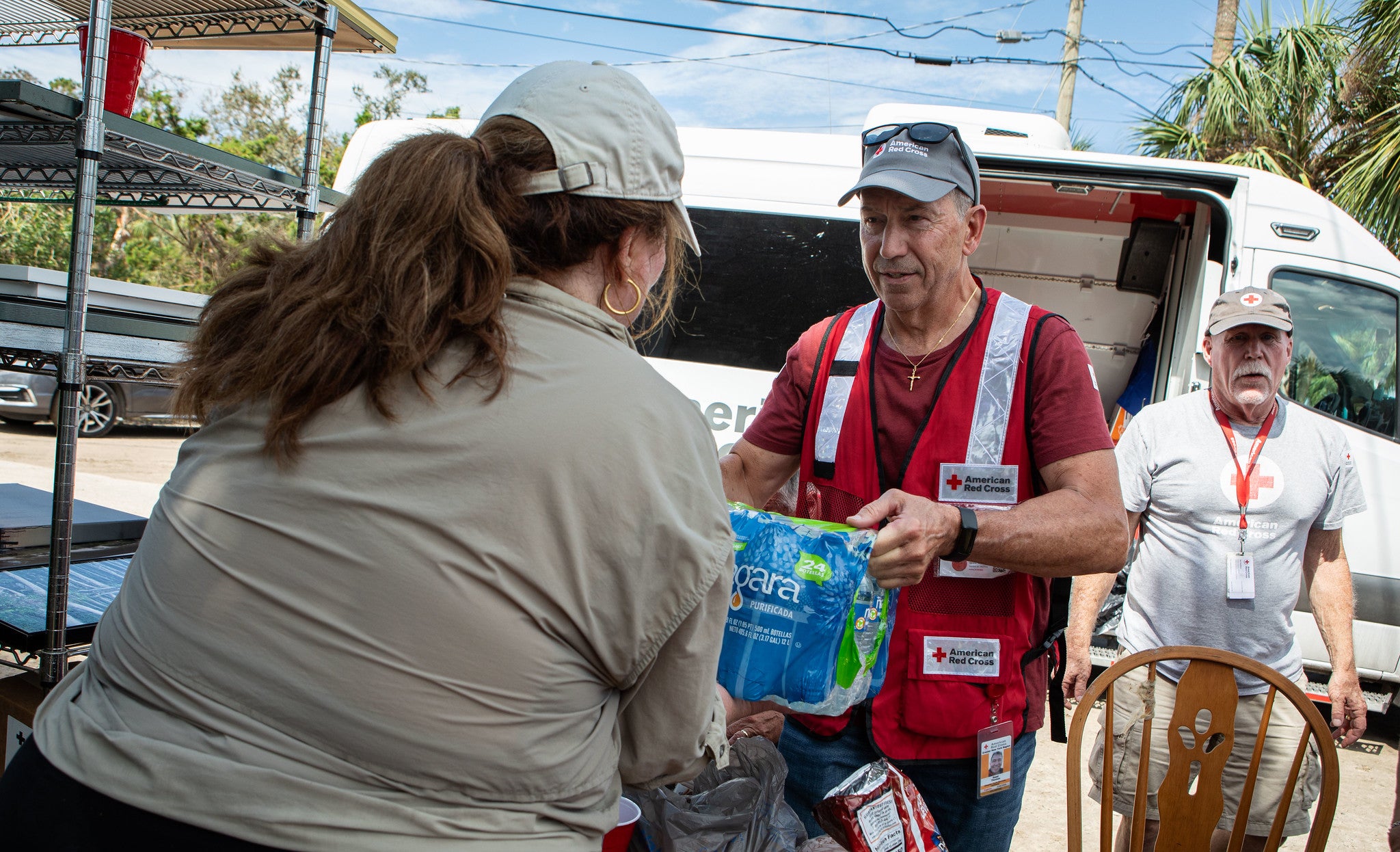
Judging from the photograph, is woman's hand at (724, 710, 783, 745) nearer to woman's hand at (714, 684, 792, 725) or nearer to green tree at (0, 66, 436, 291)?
woman's hand at (714, 684, 792, 725)

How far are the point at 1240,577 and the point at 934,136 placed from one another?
6.31ft

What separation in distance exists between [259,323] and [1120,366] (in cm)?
642

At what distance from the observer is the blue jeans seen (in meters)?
1.83

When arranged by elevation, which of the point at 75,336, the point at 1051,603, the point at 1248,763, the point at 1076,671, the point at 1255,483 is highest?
the point at 75,336

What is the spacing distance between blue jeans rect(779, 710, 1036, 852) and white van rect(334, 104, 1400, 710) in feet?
9.38

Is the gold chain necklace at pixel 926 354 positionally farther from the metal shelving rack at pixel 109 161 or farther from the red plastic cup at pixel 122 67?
the red plastic cup at pixel 122 67

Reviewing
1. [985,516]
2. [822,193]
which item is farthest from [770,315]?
[985,516]

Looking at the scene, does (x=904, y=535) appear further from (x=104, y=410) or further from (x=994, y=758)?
(x=104, y=410)

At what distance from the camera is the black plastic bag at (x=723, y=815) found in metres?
1.42

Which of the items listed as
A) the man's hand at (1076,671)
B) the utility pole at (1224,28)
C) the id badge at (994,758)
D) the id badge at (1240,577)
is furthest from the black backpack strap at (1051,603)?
the utility pole at (1224,28)

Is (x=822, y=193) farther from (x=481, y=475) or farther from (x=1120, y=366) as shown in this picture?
(x=481, y=475)

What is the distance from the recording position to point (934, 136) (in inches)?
77.7

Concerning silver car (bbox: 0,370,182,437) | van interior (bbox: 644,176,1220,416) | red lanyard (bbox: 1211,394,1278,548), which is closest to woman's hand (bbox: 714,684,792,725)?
red lanyard (bbox: 1211,394,1278,548)

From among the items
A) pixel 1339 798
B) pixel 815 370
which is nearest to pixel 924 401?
pixel 815 370
